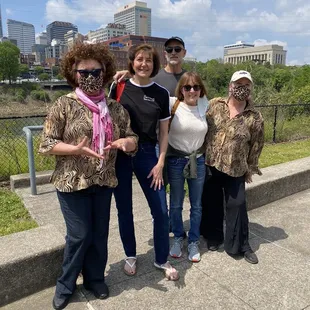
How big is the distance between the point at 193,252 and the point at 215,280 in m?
0.38

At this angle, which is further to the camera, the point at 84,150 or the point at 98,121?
the point at 98,121

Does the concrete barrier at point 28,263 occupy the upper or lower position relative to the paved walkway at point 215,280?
upper

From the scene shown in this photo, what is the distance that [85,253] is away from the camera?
246 cm

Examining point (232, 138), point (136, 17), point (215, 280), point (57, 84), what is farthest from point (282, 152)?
point (136, 17)

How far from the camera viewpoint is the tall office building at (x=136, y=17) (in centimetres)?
10475

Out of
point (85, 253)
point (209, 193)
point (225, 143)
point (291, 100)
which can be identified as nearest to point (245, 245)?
point (209, 193)

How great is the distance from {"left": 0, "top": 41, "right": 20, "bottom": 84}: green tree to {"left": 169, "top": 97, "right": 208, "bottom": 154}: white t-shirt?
73814 millimetres

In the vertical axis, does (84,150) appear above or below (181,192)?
above

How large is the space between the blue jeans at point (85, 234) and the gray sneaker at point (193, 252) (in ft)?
3.05

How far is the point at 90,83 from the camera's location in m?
2.17

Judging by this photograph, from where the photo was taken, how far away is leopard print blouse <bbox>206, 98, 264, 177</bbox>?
118 inches

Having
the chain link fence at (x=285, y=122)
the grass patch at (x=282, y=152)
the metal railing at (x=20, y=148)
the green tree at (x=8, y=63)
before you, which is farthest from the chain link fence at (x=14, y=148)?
the green tree at (x=8, y=63)

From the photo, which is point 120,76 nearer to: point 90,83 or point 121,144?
point 90,83

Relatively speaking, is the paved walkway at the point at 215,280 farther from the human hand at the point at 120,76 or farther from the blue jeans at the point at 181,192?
the human hand at the point at 120,76
